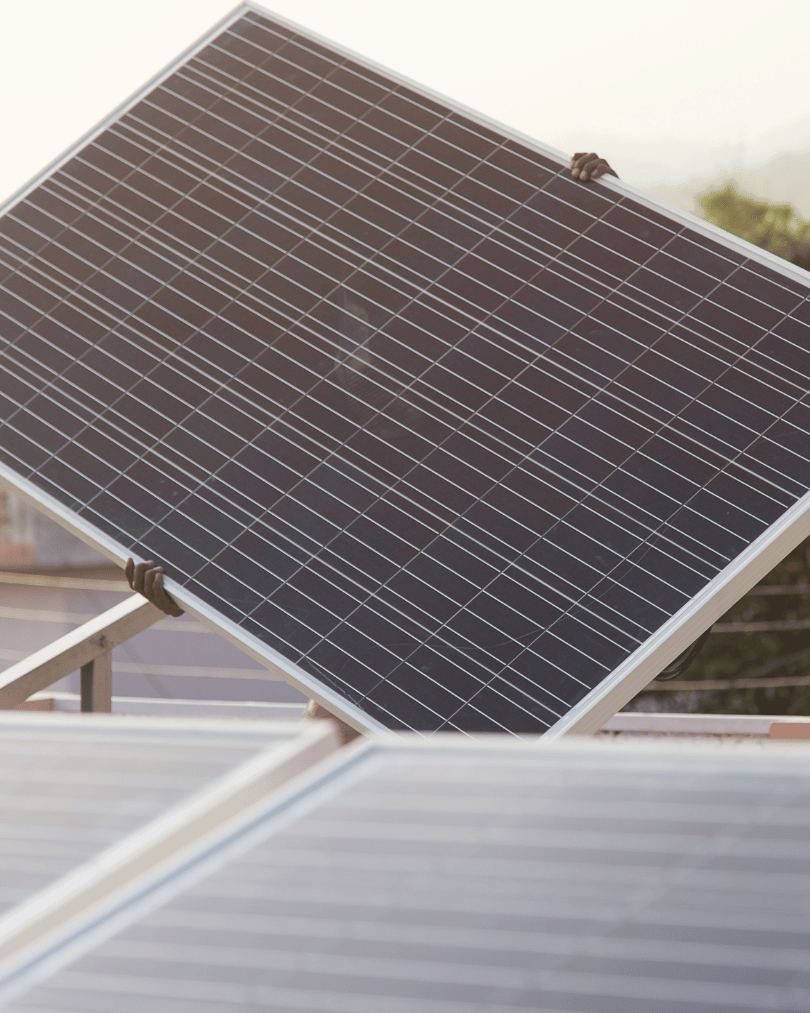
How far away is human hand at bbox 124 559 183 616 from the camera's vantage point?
3.82 meters

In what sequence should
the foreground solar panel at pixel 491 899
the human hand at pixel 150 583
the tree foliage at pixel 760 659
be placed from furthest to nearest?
the tree foliage at pixel 760 659 → the human hand at pixel 150 583 → the foreground solar panel at pixel 491 899

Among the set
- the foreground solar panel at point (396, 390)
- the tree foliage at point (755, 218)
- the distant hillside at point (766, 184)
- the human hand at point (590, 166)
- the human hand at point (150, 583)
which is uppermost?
the distant hillside at point (766, 184)

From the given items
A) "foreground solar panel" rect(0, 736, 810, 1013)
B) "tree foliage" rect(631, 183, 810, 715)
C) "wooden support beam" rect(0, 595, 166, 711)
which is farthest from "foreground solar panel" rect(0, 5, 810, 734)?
"tree foliage" rect(631, 183, 810, 715)

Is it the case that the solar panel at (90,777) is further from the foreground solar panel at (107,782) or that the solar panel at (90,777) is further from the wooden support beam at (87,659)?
the wooden support beam at (87,659)

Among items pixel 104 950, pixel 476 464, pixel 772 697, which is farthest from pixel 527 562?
pixel 772 697

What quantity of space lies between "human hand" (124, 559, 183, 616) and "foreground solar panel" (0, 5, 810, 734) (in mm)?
66

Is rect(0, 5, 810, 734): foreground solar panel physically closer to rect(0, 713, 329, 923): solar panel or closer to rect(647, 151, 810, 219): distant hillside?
rect(0, 713, 329, 923): solar panel

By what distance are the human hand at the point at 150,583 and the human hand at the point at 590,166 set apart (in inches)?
100

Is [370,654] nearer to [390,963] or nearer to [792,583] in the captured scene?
[390,963]

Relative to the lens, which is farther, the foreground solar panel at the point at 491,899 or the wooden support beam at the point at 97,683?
the wooden support beam at the point at 97,683

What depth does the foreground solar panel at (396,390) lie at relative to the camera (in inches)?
141

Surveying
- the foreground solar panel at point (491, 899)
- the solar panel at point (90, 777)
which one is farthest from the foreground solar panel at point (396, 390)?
the foreground solar panel at point (491, 899)

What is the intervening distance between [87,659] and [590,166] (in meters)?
3.08

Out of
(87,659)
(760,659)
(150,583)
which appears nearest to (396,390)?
(150,583)
